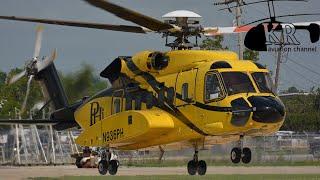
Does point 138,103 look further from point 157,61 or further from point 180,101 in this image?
point 180,101

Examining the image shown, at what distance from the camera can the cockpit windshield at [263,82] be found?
21.5 m

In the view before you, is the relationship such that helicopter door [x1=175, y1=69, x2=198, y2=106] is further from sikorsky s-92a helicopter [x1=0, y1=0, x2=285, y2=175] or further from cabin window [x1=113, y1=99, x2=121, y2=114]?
cabin window [x1=113, y1=99, x2=121, y2=114]

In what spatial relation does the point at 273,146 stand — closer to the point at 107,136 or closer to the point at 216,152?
the point at 216,152

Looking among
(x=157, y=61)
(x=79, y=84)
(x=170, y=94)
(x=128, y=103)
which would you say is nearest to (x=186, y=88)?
(x=170, y=94)

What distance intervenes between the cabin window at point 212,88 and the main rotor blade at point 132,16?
214cm

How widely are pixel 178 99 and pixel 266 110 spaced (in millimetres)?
3309

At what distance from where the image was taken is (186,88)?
22.5 metres

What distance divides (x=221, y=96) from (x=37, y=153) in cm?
3842

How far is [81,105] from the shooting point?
2798cm

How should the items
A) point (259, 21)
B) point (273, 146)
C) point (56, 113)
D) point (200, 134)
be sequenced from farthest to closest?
point (273, 146) → point (56, 113) → point (200, 134) → point (259, 21)

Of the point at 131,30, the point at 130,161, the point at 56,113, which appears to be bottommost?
the point at 130,161

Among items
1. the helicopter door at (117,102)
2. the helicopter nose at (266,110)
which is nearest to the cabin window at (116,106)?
the helicopter door at (117,102)

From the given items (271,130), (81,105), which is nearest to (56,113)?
(81,105)

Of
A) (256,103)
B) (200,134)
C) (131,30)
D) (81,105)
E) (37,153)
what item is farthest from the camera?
(37,153)
